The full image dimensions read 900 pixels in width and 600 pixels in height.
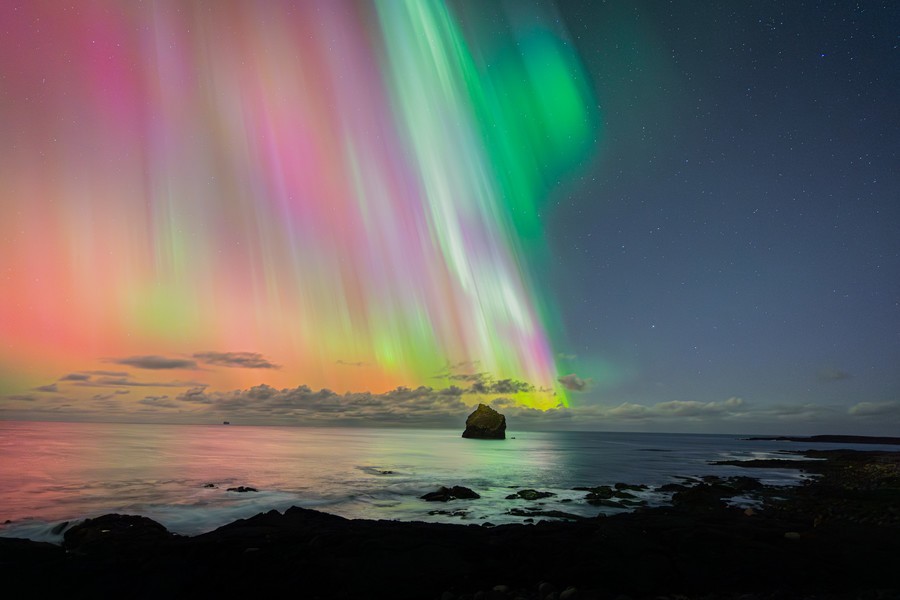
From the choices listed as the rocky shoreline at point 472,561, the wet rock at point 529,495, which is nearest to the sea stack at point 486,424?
the wet rock at point 529,495

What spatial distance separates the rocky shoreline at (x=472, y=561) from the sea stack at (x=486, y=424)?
16694 cm

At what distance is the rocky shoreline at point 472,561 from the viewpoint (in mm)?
13398

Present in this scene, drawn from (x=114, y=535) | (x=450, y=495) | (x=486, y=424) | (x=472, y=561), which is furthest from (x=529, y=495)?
(x=486, y=424)

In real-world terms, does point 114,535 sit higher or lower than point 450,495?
higher

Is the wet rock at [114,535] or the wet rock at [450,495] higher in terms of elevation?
the wet rock at [114,535]

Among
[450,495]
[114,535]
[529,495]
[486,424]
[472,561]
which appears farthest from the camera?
[486,424]

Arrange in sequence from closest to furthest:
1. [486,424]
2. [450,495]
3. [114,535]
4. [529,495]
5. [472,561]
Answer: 1. [472,561]
2. [114,535]
3. [450,495]
4. [529,495]
5. [486,424]

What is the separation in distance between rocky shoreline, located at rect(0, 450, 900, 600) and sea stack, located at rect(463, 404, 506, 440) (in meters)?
167

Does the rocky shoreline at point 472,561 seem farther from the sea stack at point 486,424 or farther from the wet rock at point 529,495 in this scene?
the sea stack at point 486,424

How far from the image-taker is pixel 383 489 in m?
42.7

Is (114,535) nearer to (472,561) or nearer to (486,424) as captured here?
(472,561)

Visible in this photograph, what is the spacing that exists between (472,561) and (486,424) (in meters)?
175

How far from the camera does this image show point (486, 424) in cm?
18500

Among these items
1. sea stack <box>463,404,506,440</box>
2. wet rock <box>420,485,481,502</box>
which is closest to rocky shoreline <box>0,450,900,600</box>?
wet rock <box>420,485,481,502</box>
